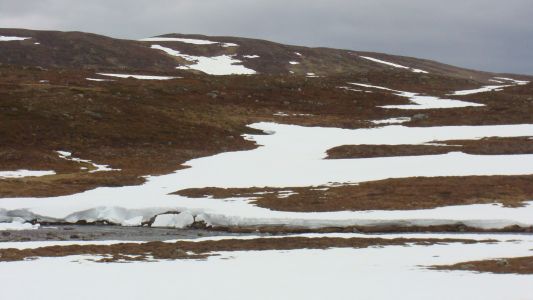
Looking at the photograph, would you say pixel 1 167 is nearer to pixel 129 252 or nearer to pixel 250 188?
pixel 250 188

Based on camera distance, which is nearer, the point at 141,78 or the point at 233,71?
the point at 141,78

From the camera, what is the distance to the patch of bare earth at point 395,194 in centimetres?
3117

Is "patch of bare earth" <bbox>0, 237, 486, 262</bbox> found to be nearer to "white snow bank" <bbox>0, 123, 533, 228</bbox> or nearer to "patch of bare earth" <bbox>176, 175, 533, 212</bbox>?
"white snow bank" <bbox>0, 123, 533, 228</bbox>

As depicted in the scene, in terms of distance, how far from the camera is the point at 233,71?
126625 millimetres

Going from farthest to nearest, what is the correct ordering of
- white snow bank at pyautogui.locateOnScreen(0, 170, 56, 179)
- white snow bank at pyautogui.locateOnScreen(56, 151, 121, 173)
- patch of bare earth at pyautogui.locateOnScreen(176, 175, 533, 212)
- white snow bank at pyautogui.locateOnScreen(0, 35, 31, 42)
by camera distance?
white snow bank at pyautogui.locateOnScreen(0, 35, 31, 42) → white snow bank at pyautogui.locateOnScreen(56, 151, 121, 173) → white snow bank at pyautogui.locateOnScreen(0, 170, 56, 179) → patch of bare earth at pyautogui.locateOnScreen(176, 175, 533, 212)

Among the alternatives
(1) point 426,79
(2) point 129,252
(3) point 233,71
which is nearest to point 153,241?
(2) point 129,252

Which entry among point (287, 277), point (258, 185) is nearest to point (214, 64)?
point (258, 185)

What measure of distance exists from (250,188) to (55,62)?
98674 mm

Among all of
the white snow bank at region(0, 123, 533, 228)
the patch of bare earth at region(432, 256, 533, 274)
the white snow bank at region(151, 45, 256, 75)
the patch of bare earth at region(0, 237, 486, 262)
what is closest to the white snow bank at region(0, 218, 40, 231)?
the white snow bank at region(0, 123, 533, 228)

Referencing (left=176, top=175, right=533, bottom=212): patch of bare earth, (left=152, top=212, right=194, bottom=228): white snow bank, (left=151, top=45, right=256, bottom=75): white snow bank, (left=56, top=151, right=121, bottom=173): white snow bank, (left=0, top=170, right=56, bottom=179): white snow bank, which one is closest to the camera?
(left=152, top=212, right=194, bottom=228): white snow bank

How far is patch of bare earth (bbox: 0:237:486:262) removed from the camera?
21203 mm

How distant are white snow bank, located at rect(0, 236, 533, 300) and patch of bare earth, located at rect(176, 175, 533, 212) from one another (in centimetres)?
900

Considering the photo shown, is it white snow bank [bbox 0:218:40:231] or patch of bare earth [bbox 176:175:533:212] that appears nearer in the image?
white snow bank [bbox 0:218:40:231]

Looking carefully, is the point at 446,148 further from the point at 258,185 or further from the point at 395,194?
the point at 258,185
